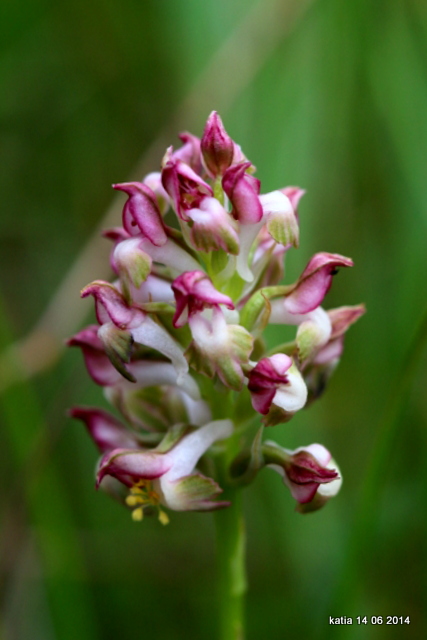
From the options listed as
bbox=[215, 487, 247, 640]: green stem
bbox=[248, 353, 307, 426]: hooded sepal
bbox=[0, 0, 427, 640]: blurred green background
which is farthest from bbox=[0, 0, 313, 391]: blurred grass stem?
bbox=[248, 353, 307, 426]: hooded sepal

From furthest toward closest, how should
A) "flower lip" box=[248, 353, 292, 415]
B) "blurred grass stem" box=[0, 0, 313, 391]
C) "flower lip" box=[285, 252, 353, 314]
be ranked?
1. "blurred grass stem" box=[0, 0, 313, 391]
2. "flower lip" box=[285, 252, 353, 314]
3. "flower lip" box=[248, 353, 292, 415]

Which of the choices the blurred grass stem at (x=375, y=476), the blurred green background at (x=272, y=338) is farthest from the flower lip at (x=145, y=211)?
the blurred green background at (x=272, y=338)

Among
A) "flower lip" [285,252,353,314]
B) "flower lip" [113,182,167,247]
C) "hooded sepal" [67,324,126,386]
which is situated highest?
"flower lip" [285,252,353,314]

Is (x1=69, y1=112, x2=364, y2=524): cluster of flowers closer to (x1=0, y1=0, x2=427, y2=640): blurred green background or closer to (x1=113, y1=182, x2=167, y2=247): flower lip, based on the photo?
(x1=113, y1=182, x2=167, y2=247): flower lip

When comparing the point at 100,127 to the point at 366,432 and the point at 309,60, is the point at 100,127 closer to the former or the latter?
the point at 309,60

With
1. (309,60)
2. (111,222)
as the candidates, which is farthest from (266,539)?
(309,60)

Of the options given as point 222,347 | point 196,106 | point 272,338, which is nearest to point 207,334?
point 222,347
